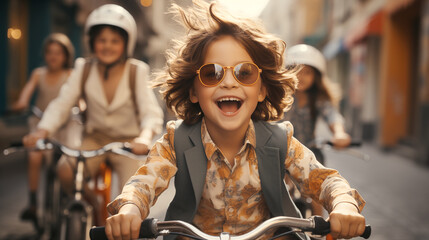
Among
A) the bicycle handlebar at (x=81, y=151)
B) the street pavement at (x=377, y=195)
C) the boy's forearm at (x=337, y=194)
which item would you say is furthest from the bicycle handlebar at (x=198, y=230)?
the bicycle handlebar at (x=81, y=151)

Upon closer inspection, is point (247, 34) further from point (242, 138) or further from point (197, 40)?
point (242, 138)

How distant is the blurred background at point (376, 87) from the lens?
6.90m

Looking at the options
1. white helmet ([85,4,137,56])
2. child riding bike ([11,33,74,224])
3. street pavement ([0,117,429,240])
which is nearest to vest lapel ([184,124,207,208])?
street pavement ([0,117,429,240])

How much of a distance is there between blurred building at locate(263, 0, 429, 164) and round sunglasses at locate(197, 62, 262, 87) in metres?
9.42

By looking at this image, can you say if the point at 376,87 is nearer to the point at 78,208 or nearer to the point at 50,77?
the point at 50,77

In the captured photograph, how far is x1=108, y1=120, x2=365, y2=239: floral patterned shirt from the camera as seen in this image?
2.16 m

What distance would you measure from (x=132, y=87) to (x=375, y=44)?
48.1ft

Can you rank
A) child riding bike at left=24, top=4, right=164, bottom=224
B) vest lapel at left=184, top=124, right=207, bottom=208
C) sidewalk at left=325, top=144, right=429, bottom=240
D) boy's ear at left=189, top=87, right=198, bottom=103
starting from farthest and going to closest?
sidewalk at left=325, top=144, right=429, bottom=240 < child riding bike at left=24, top=4, right=164, bottom=224 < boy's ear at left=189, top=87, right=198, bottom=103 < vest lapel at left=184, top=124, right=207, bottom=208

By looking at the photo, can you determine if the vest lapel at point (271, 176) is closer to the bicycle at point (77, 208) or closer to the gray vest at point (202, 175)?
the gray vest at point (202, 175)

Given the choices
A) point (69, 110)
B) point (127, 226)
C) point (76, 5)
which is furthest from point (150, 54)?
point (127, 226)

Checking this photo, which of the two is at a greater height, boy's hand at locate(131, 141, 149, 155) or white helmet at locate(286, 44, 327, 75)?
white helmet at locate(286, 44, 327, 75)

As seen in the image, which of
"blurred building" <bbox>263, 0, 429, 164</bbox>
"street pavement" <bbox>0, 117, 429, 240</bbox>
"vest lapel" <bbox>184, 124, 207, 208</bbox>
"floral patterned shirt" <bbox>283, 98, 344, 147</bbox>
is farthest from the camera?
"blurred building" <bbox>263, 0, 429, 164</bbox>

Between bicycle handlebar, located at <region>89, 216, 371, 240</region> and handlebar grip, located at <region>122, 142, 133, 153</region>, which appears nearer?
bicycle handlebar, located at <region>89, 216, 371, 240</region>

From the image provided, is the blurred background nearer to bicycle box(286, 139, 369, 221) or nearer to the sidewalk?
the sidewalk
